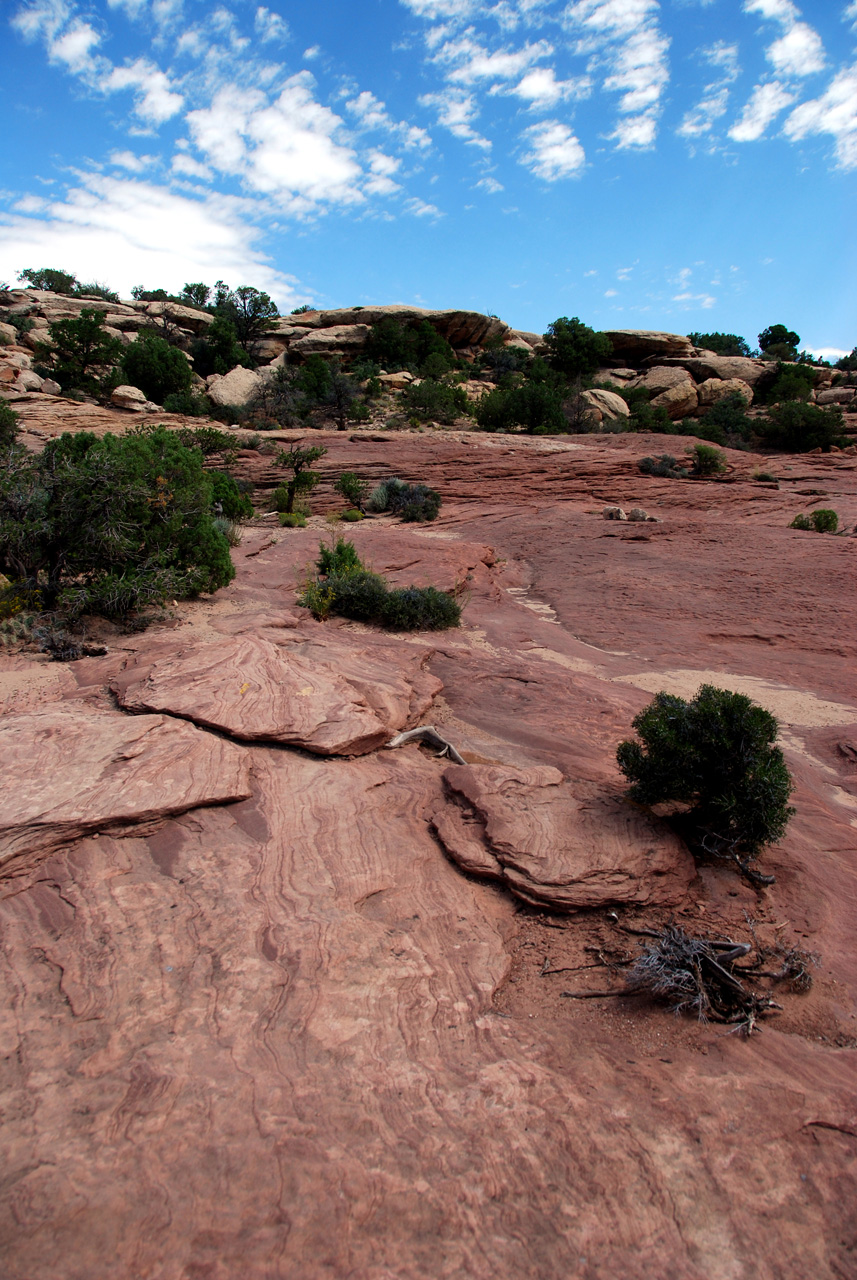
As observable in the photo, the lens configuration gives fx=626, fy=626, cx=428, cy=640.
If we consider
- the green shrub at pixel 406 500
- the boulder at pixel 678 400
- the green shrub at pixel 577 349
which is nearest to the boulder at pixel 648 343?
the green shrub at pixel 577 349

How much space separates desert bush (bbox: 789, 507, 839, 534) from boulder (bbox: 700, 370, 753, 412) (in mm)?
24212

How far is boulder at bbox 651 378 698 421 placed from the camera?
37000 millimetres

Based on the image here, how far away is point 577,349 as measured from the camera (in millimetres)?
42656

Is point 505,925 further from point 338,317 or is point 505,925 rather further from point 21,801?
point 338,317

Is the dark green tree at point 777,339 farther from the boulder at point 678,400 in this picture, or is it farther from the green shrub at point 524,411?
the green shrub at point 524,411

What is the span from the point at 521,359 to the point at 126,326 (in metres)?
26.7

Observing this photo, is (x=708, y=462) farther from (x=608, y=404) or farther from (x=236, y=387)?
(x=236, y=387)

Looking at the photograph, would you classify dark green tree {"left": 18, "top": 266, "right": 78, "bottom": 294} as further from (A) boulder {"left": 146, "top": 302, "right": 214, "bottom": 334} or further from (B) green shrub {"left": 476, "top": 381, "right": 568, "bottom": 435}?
(B) green shrub {"left": 476, "top": 381, "right": 568, "bottom": 435}

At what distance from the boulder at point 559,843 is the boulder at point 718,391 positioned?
39.0 metres

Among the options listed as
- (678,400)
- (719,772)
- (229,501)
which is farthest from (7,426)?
(678,400)

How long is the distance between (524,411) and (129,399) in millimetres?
19111

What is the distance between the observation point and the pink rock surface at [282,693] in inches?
202

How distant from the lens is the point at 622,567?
1429 centimetres

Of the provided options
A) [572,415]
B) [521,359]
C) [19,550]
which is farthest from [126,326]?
[19,550]
